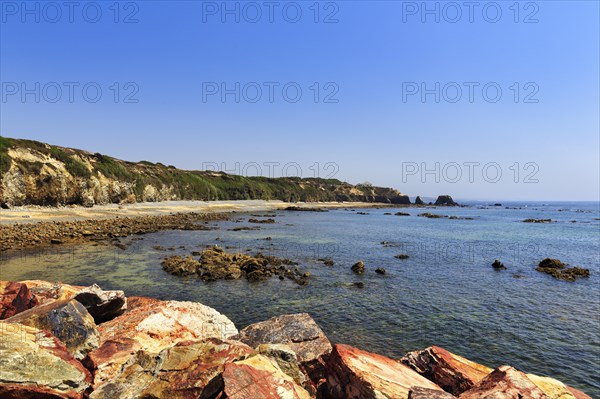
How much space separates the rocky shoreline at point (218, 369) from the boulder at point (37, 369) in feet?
0.05

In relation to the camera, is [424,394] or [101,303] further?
[101,303]

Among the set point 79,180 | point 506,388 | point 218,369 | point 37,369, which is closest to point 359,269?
point 506,388

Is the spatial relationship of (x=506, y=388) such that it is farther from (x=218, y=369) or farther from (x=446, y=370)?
(x=218, y=369)

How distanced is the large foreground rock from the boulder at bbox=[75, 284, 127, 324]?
1.39 ft

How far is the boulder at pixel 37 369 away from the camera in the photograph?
18.4 feet

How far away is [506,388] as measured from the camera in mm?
6219

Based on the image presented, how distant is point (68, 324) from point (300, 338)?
607cm

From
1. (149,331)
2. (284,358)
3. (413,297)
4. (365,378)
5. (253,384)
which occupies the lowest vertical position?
(413,297)

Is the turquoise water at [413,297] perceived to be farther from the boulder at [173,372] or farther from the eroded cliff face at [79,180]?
the eroded cliff face at [79,180]

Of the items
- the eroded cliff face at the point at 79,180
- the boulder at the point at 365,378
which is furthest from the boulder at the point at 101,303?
the eroded cliff face at the point at 79,180

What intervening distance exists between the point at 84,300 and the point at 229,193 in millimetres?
122405

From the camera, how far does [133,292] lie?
1869 cm

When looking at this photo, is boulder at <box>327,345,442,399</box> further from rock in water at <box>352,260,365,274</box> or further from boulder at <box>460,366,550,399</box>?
rock in water at <box>352,260,365,274</box>

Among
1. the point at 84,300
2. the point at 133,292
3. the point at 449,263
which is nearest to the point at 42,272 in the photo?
the point at 133,292
